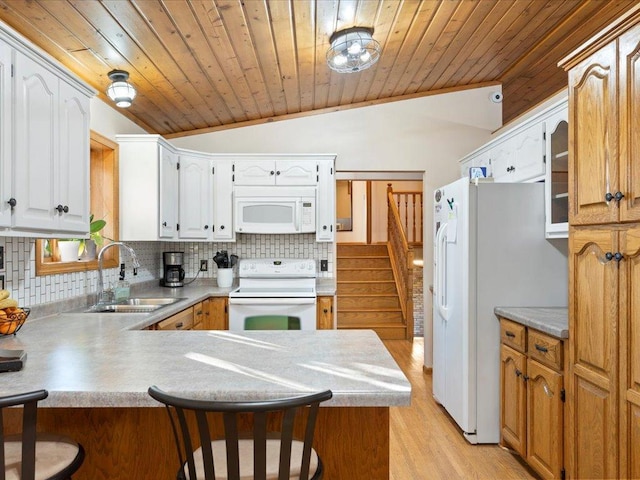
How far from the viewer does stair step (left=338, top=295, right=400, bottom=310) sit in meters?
5.70

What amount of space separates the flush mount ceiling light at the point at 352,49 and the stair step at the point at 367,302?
3.53m

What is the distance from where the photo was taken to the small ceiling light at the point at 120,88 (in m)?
2.72

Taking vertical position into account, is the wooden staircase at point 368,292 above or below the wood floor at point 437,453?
above

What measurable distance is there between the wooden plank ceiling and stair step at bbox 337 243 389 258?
3.01 m

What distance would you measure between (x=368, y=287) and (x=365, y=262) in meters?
0.62

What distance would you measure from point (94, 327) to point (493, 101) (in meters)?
4.13

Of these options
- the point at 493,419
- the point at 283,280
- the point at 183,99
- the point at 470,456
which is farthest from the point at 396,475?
the point at 183,99

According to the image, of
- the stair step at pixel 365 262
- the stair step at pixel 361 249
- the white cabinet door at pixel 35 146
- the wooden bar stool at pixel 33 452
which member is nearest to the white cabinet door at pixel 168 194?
the white cabinet door at pixel 35 146

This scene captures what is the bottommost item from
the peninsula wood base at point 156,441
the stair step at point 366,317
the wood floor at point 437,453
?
the wood floor at point 437,453

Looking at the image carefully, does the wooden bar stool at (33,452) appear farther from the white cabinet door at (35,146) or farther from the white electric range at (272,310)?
the white electric range at (272,310)

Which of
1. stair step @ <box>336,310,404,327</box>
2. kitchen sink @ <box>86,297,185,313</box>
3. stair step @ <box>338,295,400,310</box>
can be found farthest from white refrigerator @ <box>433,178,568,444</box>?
stair step @ <box>338,295,400,310</box>

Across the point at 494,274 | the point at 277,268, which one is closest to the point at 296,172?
the point at 277,268

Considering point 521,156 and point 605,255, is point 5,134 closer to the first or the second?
point 605,255

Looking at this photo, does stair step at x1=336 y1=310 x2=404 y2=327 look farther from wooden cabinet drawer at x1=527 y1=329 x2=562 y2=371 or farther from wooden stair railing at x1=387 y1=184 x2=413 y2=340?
wooden cabinet drawer at x1=527 y1=329 x2=562 y2=371
